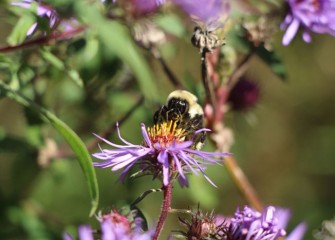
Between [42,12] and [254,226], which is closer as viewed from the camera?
[254,226]

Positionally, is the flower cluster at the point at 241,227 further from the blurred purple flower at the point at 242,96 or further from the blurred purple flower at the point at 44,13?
the blurred purple flower at the point at 242,96

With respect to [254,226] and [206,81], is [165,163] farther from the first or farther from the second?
[206,81]

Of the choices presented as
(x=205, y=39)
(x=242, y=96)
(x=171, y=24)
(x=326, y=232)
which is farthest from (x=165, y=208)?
(x=242, y=96)

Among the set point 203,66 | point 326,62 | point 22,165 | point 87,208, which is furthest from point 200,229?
point 326,62

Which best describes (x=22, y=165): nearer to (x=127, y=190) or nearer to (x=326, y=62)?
(x=127, y=190)

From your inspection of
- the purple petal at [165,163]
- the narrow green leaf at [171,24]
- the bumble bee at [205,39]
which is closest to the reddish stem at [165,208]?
the purple petal at [165,163]

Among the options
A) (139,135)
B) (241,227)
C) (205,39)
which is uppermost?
(205,39)
